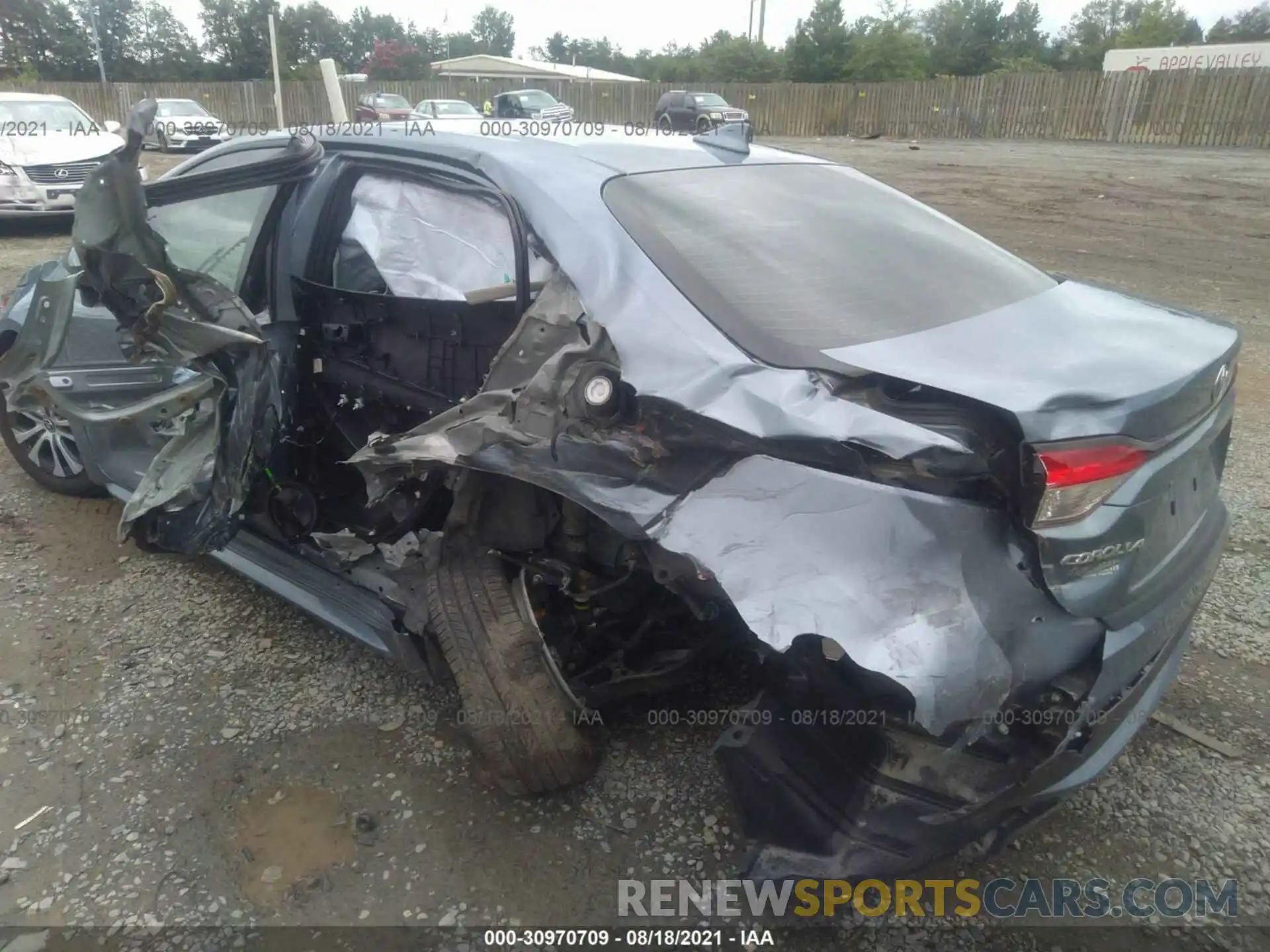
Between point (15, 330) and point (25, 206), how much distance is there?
837cm

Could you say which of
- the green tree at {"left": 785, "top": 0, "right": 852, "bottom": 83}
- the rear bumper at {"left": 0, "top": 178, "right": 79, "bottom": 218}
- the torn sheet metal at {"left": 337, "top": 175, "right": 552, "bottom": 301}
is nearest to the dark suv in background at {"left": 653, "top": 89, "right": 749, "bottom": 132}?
the rear bumper at {"left": 0, "top": 178, "right": 79, "bottom": 218}

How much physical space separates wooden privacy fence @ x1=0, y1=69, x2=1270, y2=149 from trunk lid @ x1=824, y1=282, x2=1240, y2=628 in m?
21.6

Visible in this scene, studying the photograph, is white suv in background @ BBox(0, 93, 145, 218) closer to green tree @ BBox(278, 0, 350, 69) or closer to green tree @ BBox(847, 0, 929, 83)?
green tree @ BBox(847, 0, 929, 83)

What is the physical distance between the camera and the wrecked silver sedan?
170 centimetres

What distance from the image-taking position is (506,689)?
7.57 feet

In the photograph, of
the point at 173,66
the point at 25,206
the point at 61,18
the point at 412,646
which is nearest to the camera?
the point at 412,646

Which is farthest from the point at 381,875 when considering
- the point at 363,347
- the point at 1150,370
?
the point at 1150,370

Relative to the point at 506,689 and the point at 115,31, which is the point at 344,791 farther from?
the point at 115,31

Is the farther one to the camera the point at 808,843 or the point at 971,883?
the point at 971,883

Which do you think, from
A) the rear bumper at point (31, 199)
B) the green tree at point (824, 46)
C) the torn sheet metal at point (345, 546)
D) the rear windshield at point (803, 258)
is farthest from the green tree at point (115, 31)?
the rear windshield at point (803, 258)

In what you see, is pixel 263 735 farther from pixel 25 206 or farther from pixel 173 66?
pixel 173 66

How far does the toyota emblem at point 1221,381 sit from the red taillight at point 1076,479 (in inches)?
22.9

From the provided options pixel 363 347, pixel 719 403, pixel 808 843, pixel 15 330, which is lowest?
pixel 808 843

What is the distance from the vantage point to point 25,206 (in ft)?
35.0
